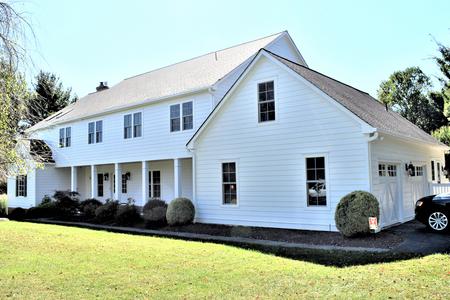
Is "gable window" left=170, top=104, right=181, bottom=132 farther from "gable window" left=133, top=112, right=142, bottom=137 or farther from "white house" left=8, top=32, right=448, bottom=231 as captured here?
"gable window" left=133, top=112, right=142, bottom=137

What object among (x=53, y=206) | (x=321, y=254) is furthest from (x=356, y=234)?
(x=53, y=206)

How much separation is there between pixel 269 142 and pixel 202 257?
6.07 m

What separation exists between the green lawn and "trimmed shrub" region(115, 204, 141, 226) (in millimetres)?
7443

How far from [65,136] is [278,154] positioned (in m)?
18.0

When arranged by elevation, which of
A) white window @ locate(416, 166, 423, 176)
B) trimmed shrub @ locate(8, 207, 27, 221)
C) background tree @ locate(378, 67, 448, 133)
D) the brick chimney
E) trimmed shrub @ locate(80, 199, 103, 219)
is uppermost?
background tree @ locate(378, 67, 448, 133)

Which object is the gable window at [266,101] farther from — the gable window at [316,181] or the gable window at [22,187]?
the gable window at [22,187]

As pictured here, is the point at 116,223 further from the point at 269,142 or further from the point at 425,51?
the point at 425,51

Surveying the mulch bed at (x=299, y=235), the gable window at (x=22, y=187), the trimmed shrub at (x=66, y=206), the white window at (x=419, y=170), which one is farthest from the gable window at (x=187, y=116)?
the gable window at (x=22, y=187)

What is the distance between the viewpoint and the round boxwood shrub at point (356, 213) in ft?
35.9

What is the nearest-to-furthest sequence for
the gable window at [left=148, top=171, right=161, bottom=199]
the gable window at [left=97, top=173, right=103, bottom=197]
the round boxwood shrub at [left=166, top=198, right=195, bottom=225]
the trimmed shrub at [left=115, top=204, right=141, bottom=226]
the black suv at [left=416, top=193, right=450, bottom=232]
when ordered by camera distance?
the black suv at [left=416, top=193, right=450, bottom=232] → the round boxwood shrub at [left=166, top=198, right=195, bottom=225] → the trimmed shrub at [left=115, top=204, right=141, bottom=226] → the gable window at [left=148, top=171, right=161, bottom=199] → the gable window at [left=97, top=173, right=103, bottom=197]

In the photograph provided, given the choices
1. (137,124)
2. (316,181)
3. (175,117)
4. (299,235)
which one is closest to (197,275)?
(299,235)

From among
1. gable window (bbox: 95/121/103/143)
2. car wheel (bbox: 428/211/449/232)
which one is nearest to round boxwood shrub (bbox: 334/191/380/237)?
car wheel (bbox: 428/211/449/232)

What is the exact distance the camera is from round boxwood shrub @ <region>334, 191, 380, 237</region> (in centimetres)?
1095

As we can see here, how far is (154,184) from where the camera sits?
2225 centimetres
